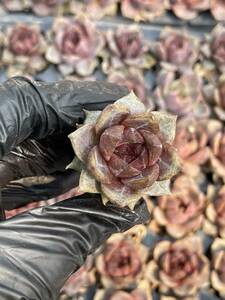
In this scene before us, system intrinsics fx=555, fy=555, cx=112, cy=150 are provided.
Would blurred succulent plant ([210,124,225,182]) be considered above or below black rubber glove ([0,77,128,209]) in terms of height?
below

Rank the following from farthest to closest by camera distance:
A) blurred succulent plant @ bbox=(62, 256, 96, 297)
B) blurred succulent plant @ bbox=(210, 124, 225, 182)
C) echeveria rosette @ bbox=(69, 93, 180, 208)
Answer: blurred succulent plant @ bbox=(210, 124, 225, 182), blurred succulent plant @ bbox=(62, 256, 96, 297), echeveria rosette @ bbox=(69, 93, 180, 208)

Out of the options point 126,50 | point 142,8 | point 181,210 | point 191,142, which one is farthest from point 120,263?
point 142,8

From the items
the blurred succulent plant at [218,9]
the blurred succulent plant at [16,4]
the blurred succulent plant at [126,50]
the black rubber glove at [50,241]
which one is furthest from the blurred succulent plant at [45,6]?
the black rubber glove at [50,241]

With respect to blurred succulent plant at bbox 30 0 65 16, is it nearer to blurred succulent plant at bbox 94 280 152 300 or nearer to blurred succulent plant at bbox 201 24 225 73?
blurred succulent plant at bbox 201 24 225 73

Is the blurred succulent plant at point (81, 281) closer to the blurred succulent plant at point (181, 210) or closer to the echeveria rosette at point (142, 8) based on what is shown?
the blurred succulent plant at point (181, 210)

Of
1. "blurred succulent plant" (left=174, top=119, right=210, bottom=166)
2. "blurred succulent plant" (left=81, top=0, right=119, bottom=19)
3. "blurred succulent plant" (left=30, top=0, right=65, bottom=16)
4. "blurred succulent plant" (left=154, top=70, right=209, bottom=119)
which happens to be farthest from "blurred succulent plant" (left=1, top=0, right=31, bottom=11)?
"blurred succulent plant" (left=174, top=119, right=210, bottom=166)
